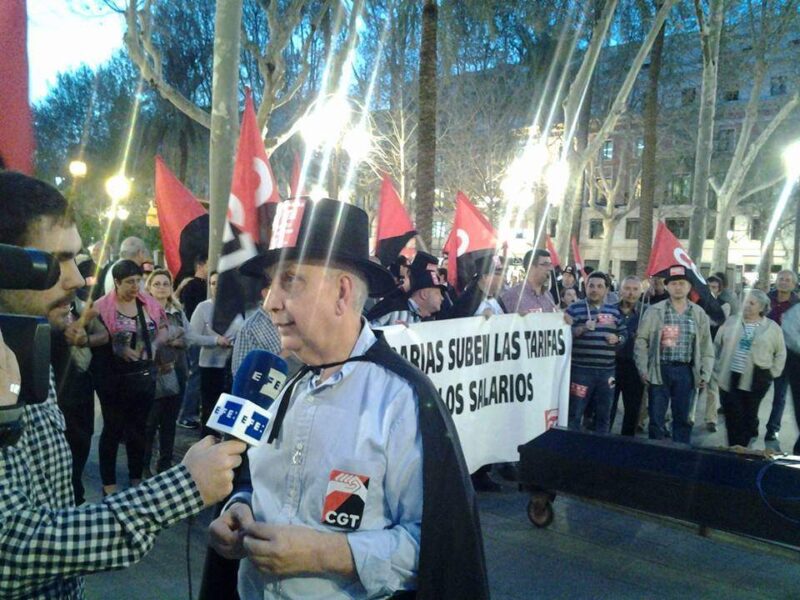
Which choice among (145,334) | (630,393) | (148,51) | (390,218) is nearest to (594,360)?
(630,393)

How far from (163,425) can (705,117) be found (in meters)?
16.8

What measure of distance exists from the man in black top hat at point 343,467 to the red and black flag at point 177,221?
5.38 metres

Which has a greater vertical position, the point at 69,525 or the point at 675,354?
the point at 69,525

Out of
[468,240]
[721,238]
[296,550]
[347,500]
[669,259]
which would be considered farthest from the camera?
[721,238]

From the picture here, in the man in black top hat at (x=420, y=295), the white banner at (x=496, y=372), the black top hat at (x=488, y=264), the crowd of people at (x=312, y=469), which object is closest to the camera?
the crowd of people at (x=312, y=469)

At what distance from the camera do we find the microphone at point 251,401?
1.62 meters

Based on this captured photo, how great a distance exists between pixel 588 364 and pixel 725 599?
308 centimetres

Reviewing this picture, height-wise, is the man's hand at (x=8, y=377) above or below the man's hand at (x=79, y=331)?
above

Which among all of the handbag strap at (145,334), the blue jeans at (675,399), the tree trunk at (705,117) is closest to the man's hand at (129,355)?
the handbag strap at (145,334)

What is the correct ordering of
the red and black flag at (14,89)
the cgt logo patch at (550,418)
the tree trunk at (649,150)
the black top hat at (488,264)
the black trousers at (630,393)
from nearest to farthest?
the red and black flag at (14,89) → the cgt logo patch at (550,418) → the black top hat at (488,264) → the black trousers at (630,393) → the tree trunk at (649,150)

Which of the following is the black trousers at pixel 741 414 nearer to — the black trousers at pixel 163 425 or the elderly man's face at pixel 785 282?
the elderly man's face at pixel 785 282

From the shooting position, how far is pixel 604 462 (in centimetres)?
450

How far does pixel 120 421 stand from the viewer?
5.12 metres

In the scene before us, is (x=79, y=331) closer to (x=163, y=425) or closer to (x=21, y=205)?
(x=163, y=425)
